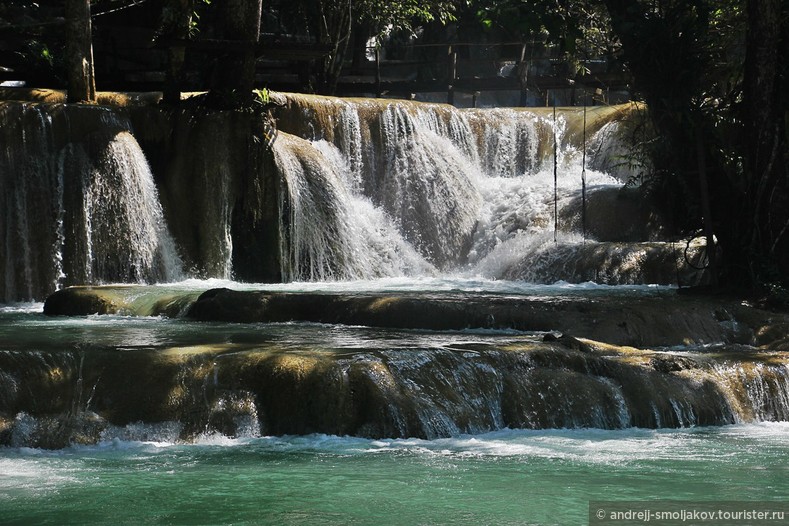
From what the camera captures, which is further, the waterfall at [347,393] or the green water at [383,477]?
the waterfall at [347,393]

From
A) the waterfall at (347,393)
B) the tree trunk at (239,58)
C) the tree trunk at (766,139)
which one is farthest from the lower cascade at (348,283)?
the tree trunk at (766,139)

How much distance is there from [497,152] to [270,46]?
4915mm

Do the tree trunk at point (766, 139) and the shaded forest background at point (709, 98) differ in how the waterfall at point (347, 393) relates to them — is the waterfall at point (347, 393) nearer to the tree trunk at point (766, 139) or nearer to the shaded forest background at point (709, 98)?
the shaded forest background at point (709, 98)

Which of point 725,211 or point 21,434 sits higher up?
point 725,211

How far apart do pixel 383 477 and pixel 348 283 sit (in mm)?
9025

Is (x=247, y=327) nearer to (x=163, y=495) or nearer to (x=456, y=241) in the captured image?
(x=163, y=495)

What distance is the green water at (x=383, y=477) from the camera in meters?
6.41

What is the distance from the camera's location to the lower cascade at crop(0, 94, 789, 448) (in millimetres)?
8484

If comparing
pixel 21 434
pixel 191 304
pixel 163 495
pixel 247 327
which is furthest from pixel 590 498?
pixel 191 304

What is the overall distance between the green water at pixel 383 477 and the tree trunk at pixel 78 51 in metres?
9.13

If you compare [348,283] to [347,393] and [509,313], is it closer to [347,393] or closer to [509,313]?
[509,313]

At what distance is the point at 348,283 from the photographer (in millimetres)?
16125

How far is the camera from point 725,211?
13.8 metres

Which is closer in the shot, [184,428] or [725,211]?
[184,428]
